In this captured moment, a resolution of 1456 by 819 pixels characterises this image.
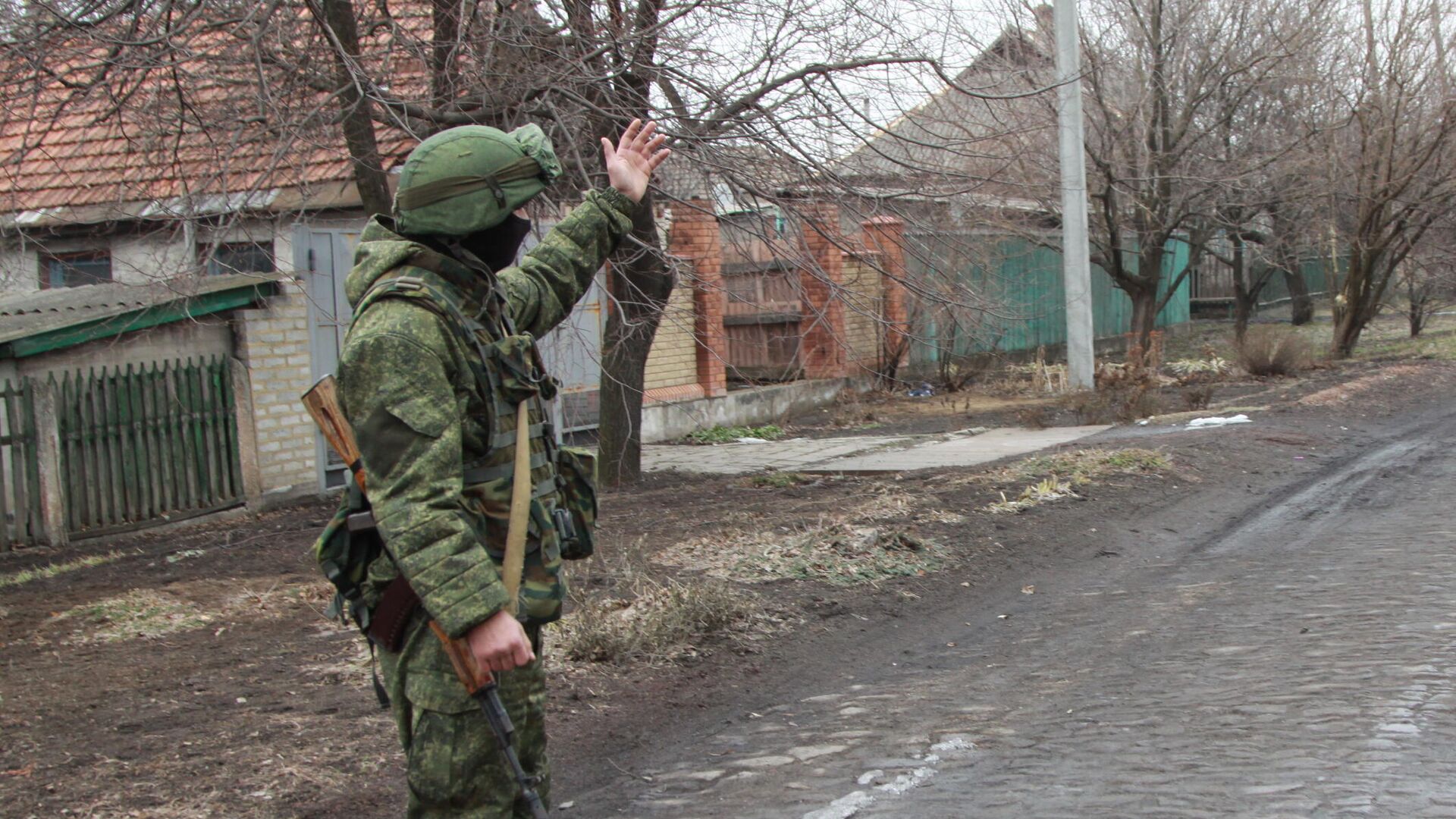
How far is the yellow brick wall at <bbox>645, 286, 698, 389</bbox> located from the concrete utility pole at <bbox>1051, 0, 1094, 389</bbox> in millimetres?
4661

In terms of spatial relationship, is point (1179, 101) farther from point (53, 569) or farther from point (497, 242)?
point (497, 242)

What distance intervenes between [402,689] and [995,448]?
10980 millimetres

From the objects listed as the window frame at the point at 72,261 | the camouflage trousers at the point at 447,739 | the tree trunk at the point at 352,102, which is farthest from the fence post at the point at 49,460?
the camouflage trousers at the point at 447,739

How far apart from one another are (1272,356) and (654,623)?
1529 cm

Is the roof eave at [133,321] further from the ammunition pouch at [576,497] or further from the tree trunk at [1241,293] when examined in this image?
the tree trunk at [1241,293]

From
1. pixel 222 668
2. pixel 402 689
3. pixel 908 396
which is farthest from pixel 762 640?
pixel 908 396

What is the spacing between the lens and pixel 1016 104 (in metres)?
15.2

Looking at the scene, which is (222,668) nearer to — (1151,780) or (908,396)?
(1151,780)

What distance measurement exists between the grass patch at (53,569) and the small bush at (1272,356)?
602 inches

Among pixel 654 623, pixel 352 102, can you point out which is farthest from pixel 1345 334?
pixel 654 623

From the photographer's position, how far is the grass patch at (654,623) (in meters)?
5.71

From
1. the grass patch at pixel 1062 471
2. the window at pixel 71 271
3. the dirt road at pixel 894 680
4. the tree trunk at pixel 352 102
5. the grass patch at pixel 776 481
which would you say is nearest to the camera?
the dirt road at pixel 894 680

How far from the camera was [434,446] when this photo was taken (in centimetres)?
273

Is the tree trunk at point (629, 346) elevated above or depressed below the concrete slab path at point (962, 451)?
above
